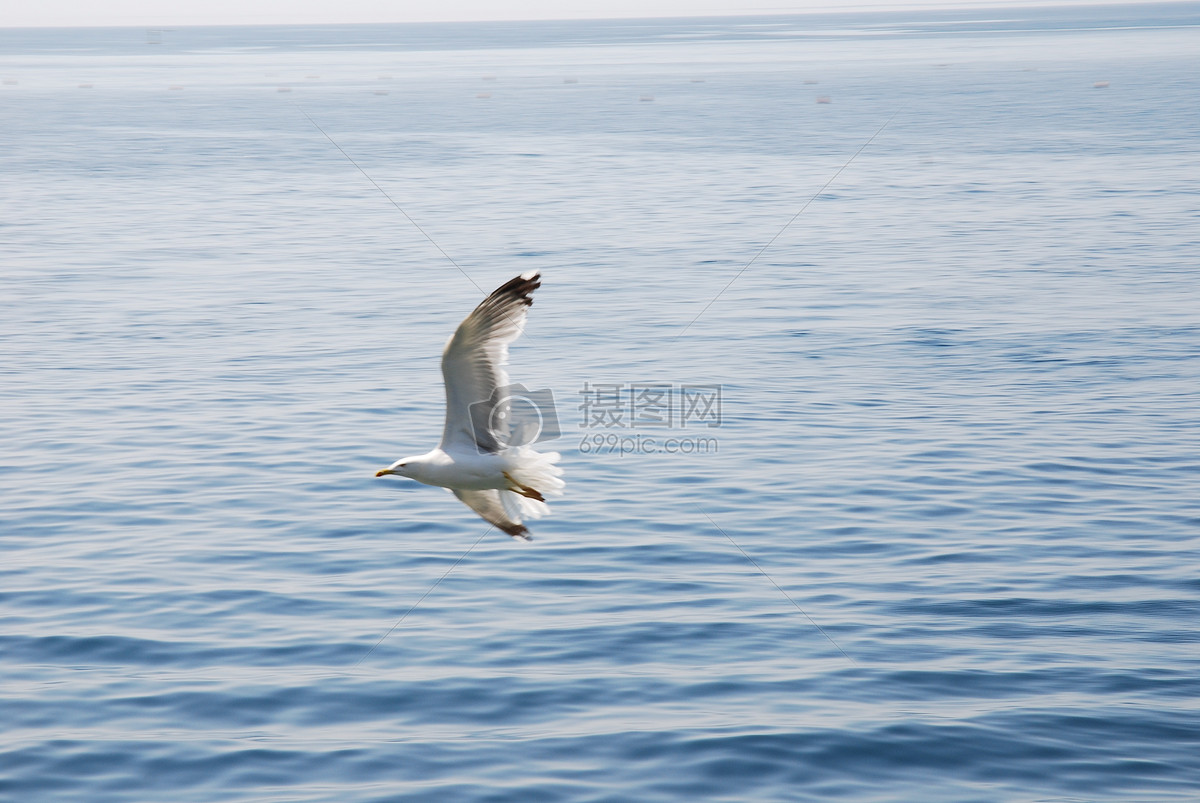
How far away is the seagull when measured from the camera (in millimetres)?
11086

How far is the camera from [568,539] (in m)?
15.3

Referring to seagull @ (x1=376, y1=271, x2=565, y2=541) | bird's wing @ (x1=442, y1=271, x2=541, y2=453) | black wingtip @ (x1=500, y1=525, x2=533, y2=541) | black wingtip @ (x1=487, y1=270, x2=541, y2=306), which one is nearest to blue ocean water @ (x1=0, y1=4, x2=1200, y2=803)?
black wingtip @ (x1=500, y1=525, x2=533, y2=541)

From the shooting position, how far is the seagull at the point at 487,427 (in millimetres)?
11086

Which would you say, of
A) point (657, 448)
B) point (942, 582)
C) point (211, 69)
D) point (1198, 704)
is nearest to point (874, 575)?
point (942, 582)

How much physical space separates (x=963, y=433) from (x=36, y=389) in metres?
15.1

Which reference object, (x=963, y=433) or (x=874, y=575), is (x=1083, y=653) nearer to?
(x=874, y=575)

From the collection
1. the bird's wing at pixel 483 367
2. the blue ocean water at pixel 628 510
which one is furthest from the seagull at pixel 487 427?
the blue ocean water at pixel 628 510

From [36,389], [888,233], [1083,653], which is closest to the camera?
[1083,653]

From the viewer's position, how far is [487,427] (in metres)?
11.6

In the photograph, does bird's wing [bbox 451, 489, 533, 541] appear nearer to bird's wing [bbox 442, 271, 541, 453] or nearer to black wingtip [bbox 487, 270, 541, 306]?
bird's wing [bbox 442, 271, 541, 453]

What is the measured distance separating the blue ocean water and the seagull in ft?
6.38

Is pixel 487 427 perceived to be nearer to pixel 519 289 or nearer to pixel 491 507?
pixel 491 507

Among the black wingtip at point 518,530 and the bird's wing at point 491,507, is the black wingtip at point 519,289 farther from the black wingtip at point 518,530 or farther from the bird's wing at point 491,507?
the black wingtip at point 518,530

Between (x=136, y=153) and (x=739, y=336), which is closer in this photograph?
(x=739, y=336)
